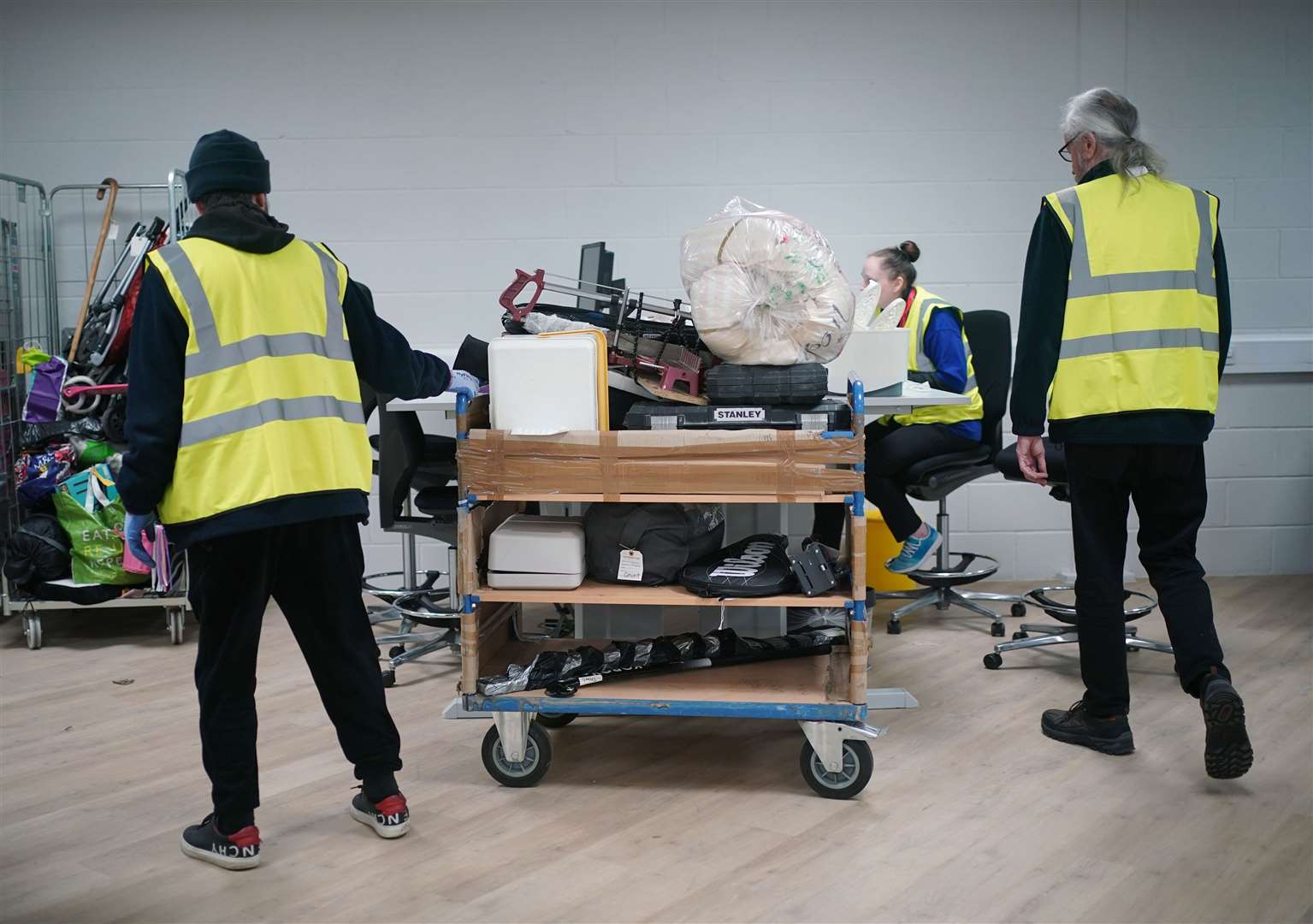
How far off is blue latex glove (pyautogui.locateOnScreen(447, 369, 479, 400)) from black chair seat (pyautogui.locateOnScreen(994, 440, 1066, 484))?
175 cm

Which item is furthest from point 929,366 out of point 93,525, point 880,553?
point 93,525

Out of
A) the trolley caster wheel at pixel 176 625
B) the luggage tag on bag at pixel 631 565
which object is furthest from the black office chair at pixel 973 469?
the trolley caster wheel at pixel 176 625

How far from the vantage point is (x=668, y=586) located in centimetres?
275

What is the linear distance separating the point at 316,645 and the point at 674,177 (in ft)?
9.69

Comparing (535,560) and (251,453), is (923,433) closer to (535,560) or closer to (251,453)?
(535,560)

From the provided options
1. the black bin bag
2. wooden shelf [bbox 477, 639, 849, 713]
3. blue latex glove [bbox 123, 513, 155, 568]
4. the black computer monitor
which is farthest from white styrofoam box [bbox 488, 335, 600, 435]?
the black bin bag

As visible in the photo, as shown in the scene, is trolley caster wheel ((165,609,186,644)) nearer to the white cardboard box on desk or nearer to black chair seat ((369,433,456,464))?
black chair seat ((369,433,456,464))

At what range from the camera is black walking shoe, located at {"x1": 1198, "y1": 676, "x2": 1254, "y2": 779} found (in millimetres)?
2602

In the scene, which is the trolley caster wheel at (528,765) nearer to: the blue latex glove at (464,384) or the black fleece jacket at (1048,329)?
the blue latex glove at (464,384)

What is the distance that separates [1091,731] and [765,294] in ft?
4.39

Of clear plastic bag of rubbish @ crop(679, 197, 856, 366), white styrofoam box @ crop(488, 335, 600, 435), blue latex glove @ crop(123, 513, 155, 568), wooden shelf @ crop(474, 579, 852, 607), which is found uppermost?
clear plastic bag of rubbish @ crop(679, 197, 856, 366)

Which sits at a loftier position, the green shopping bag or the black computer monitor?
the black computer monitor

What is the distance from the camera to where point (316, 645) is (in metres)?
2.37

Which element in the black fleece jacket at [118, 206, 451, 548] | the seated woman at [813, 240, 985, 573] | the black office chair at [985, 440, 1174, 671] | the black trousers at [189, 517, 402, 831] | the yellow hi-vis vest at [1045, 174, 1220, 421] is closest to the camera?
the black fleece jacket at [118, 206, 451, 548]
